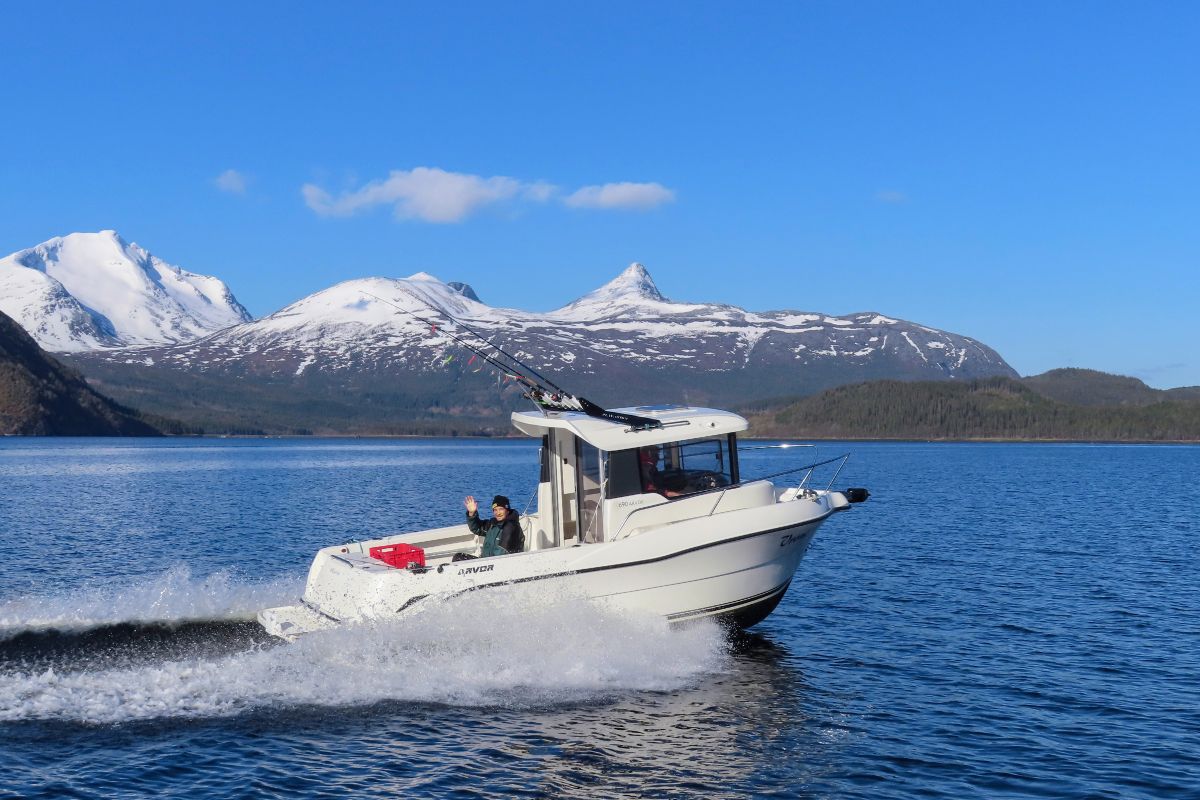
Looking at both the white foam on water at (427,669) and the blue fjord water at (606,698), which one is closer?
the blue fjord water at (606,698)

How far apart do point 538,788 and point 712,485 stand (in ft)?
23.5

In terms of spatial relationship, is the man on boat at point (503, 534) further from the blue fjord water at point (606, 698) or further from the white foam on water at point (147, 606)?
the white foam on water at point (147, 606)

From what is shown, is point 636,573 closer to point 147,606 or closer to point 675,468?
point 675,468

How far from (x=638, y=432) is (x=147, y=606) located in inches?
335

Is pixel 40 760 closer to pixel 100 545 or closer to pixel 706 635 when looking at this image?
pixel 706 635

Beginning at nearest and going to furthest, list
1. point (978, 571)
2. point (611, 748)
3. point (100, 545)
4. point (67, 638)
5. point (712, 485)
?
point (611, 748) < point (67, 638) < point (712, 485) < point (978, 571) < point (100, 545)

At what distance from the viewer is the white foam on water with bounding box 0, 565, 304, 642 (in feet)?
55.6

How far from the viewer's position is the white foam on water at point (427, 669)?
44.6ft

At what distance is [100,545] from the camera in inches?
1357

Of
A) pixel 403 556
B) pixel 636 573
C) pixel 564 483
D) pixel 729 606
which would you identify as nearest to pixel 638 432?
pixel 564 483

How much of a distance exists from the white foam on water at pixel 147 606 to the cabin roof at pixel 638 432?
5.39 m

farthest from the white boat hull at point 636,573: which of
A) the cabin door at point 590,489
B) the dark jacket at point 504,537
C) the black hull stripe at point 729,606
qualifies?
the dark jacket at point 504,537

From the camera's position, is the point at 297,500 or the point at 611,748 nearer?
the point at 611,748

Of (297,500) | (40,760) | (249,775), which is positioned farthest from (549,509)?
(297,500)
